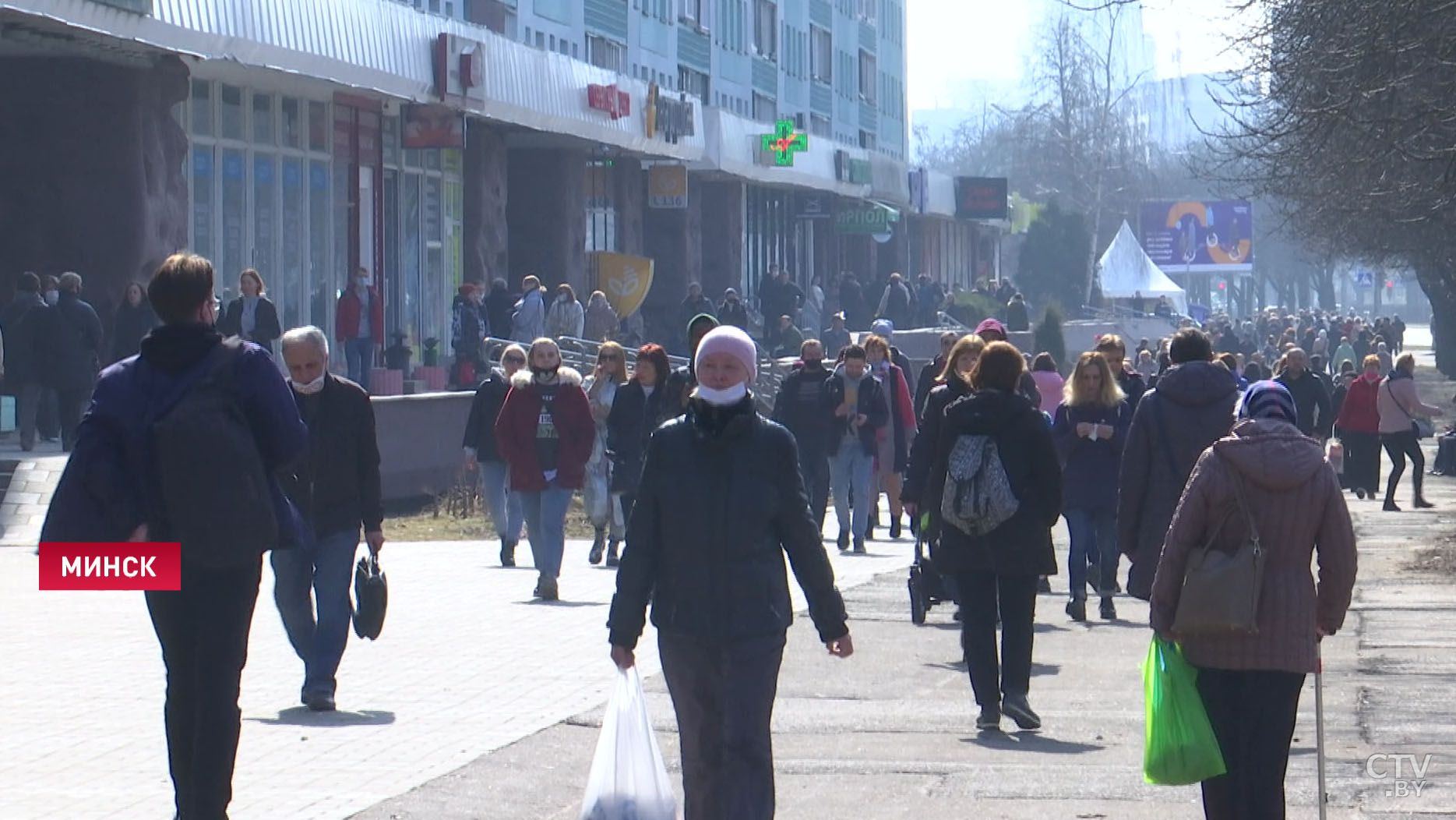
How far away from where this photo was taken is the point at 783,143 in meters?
45.7

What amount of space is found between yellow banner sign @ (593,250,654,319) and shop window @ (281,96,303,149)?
9.17 meters

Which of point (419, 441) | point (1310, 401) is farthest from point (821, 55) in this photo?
point (1310, 401)

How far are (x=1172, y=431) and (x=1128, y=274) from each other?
209ft

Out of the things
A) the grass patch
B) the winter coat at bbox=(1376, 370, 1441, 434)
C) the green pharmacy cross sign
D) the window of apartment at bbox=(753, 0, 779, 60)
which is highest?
the window of apartment at bbox=(753, 0, 779, 60)

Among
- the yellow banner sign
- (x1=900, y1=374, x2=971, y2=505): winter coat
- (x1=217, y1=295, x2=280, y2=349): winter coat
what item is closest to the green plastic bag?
(x1=900, y1=374, x2=971, y2=505): winter coat

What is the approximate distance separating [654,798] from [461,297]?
23.7m

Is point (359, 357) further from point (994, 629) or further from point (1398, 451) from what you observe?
point (994, 629)

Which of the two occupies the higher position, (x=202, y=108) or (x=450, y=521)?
(x=202, y=108)

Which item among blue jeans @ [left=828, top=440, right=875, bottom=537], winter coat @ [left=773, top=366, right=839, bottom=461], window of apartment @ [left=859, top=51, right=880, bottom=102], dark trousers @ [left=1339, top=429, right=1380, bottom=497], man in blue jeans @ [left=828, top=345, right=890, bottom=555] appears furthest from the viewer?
window of apartment @ [left=859, top=51, right=880, bottom=102]

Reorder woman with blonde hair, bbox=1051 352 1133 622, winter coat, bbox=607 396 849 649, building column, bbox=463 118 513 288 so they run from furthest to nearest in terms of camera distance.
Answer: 1. building column, bbox=463 118 513 288
2. woman with blonde hair, bbox=1051 352 1133 622
3. winter coat, bbox=607 396 849 649

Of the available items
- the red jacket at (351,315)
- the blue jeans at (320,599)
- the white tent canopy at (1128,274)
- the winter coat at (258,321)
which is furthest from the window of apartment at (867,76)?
the blue jeans at (320,599)

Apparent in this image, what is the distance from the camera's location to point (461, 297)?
96.0 ft

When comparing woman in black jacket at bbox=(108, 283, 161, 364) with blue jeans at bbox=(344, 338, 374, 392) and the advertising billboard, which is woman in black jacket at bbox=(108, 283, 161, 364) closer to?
blue jeans at bbox=(344, 338, 374, 392)

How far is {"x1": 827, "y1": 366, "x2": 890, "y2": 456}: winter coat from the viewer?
58.5 ft
